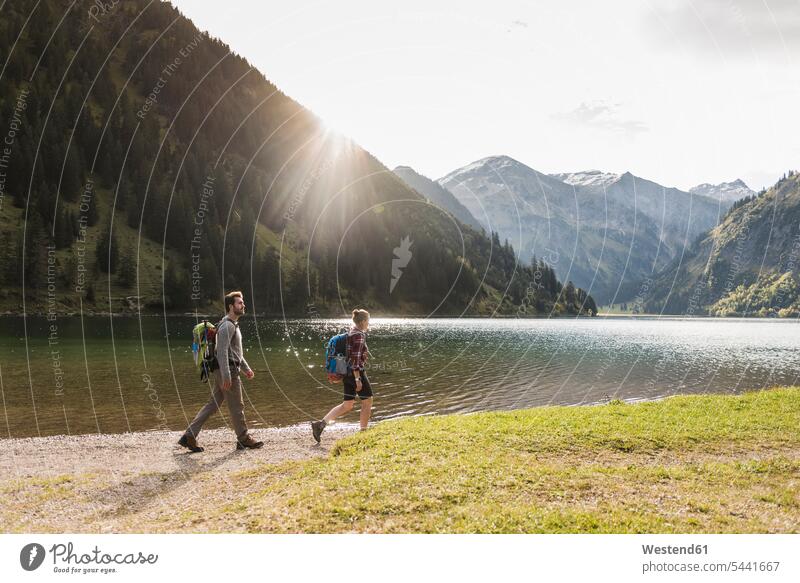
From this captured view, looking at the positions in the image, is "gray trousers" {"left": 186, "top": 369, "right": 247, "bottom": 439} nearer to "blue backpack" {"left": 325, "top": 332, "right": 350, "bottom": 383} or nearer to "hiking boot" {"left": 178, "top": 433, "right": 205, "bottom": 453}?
"hiking boot" {"left": 178, "top": 433, "right": 205, "bottom": 453}

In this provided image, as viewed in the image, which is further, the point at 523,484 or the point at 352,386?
the point at 352,386

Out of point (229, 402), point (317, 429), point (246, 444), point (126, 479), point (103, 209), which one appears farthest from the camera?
point (103, 209)

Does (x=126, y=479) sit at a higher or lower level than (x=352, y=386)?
lower

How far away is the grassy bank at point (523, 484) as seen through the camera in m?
8.67

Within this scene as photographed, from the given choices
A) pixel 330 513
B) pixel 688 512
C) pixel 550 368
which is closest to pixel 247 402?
pixel 330 513

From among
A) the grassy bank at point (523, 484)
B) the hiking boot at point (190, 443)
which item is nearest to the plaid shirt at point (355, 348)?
the grassy bank at point (523, 484)

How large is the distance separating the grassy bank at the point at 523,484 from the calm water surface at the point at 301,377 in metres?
16.8

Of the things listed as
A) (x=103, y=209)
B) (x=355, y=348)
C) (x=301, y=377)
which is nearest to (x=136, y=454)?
(x=355, y=348)

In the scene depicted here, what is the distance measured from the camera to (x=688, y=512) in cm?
923

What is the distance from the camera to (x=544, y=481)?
10680 mm

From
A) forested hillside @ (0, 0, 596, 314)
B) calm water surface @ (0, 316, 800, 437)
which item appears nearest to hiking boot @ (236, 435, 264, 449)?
calm water surface @ (0, 316, 800, 437)

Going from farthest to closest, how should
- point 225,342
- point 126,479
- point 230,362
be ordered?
point 230,362 → point 225,342 → point 126,479

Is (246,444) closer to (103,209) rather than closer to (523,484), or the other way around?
(523,484)
